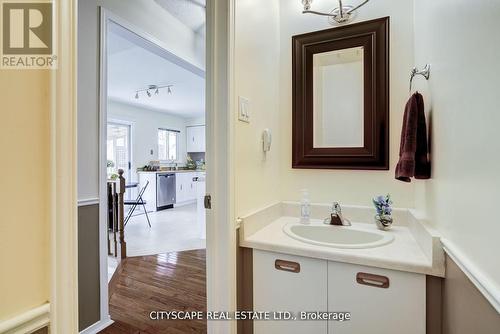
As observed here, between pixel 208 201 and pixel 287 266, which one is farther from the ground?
pixel 208 201

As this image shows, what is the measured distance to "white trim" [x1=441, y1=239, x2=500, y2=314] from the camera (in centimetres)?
52

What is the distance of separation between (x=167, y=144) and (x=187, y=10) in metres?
4.72

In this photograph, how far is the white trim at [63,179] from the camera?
502 millimetres

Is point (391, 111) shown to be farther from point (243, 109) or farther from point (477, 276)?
point (477, 276)

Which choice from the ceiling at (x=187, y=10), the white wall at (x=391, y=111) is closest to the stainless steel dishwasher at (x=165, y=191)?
the ceiling at (x=187, y=10)

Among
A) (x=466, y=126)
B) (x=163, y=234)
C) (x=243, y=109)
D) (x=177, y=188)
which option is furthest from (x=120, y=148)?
(x=466, y=126)

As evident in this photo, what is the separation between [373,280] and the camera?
0.99 m

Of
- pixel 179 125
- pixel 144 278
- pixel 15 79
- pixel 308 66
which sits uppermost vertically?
pixel 179 125

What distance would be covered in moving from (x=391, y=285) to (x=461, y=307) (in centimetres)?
25

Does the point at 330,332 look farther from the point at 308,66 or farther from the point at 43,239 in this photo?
the point at 308,66

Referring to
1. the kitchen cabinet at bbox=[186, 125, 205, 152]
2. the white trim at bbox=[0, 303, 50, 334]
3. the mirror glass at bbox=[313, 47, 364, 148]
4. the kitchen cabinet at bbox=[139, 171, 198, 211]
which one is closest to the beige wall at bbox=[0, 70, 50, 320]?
the white trim at bbox=[0, 303, 50, 334]

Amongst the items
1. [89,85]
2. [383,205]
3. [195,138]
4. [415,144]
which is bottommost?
[383,205]

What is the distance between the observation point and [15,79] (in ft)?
1.52

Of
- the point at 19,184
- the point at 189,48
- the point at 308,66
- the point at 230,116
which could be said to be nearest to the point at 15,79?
the point at 19,184
